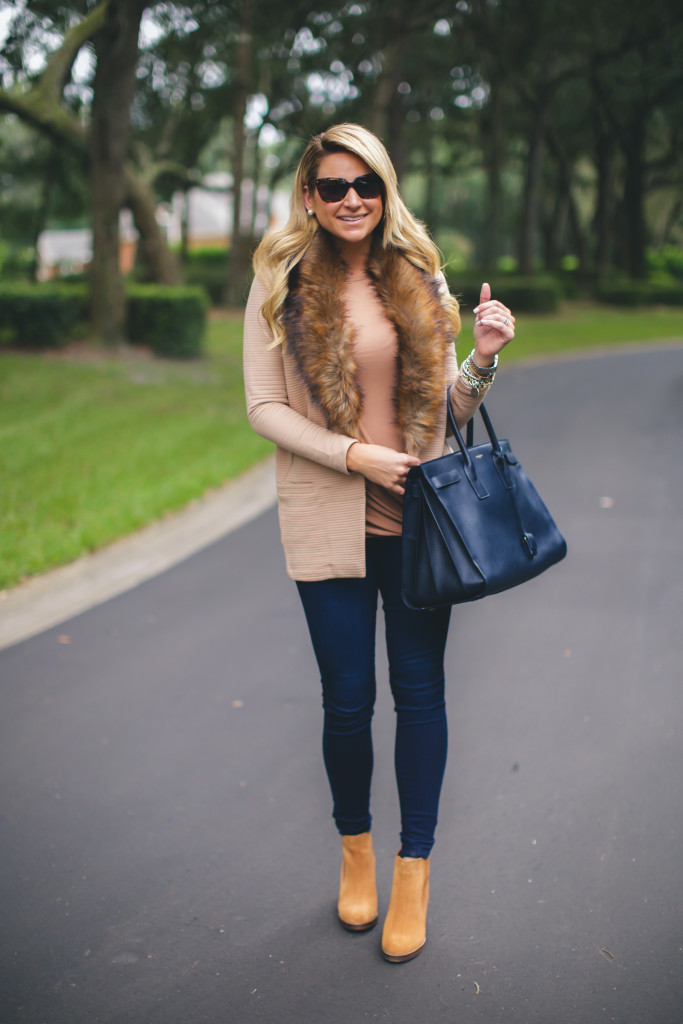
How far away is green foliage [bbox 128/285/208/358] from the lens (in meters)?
15.0

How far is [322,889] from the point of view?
2.82 meters

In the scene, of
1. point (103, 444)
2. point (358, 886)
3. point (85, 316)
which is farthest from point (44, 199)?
point (358, 886)

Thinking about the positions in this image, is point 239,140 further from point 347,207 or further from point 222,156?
point 347,207

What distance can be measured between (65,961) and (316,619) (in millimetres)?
1132

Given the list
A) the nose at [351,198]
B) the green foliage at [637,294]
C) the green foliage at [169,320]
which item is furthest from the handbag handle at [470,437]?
the green foliage at [637,294]

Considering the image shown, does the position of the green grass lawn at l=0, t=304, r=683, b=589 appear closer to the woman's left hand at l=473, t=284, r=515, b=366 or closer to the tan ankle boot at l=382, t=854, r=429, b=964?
the tan ankle boot at l=382, t=854, r=429, b=964

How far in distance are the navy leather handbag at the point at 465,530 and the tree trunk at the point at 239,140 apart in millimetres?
16495

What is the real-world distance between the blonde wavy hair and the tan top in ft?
0.49

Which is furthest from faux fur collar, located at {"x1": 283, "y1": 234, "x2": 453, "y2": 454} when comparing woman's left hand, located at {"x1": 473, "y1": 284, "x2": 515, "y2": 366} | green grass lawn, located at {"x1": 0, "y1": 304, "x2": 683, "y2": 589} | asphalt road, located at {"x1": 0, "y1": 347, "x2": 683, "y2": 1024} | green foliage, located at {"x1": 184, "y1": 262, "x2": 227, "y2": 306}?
green foliage, located at {"x1": 184, "y1": 262, "x2": 227, "y2": 306}

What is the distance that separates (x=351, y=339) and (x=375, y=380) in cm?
12

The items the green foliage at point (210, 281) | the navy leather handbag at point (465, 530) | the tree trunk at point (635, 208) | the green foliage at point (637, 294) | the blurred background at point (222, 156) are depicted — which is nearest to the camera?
the navy leather handbag at point (465, 530)

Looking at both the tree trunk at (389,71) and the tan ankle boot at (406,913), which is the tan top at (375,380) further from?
the tree trunk at (389,71)

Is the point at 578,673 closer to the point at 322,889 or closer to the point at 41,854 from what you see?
the point at 322,889

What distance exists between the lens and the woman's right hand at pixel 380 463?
233 centimetres
